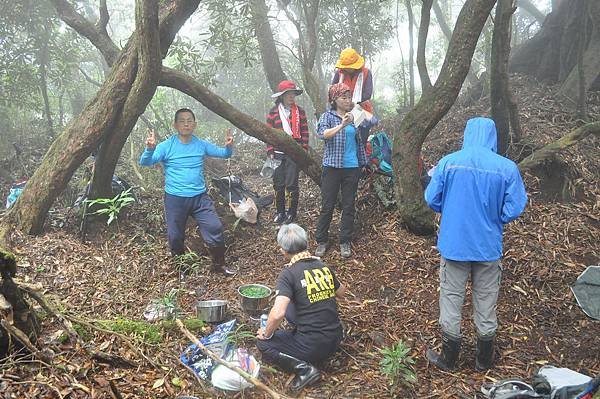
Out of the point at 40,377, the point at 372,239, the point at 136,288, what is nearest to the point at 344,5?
the point at 372,239

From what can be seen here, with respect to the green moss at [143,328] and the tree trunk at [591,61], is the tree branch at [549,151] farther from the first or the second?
the green moss at [143,328]

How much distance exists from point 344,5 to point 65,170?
32.9 feet

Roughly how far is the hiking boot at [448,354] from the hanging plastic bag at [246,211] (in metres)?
3.44

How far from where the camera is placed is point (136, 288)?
4.99 metres

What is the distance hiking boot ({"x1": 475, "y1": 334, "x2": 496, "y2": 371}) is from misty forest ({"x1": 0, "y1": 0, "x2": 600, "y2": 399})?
2cm

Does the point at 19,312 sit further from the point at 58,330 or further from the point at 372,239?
the point at 372,239

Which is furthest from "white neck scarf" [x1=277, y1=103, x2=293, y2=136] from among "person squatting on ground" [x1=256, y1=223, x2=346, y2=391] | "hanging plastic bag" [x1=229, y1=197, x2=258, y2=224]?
"person squatting on ground" [x1=256, y1=223, x2=346, y2=391]

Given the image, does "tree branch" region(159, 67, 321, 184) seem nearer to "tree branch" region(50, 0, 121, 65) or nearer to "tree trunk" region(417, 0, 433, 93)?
"tree branch" region(50, 0, 121, 65)

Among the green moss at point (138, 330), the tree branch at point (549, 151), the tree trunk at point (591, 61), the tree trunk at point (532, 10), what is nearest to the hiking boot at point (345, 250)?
the green moss at point (138, 330)

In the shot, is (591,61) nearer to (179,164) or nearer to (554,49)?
(554,49)

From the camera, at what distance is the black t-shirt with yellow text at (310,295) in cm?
373

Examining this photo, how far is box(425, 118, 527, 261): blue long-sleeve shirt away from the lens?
3.70m

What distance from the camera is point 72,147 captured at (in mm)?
5707

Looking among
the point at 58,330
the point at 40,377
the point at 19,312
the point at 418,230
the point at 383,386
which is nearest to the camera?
the point at 40,377
